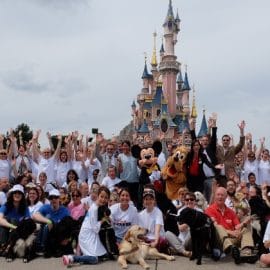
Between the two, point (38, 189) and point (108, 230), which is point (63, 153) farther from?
point (108, 230)

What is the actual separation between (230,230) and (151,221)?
123 cm

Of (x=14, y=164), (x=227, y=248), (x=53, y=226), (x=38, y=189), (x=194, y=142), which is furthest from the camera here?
(x=14, y=164)

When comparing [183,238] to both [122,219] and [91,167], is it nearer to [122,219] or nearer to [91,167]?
[122,219]

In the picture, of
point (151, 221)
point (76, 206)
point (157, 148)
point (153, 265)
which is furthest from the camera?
point (157, 148)

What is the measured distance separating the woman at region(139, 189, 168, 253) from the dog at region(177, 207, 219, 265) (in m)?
0.51

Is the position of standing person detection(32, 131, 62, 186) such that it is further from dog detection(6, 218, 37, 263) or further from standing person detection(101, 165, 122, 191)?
dog detection(6, 218, 37, 263)

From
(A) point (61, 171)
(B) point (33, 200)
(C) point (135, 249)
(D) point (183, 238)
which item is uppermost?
(A) point (61, 171)

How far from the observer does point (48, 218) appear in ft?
22.7

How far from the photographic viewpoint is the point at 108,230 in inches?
256

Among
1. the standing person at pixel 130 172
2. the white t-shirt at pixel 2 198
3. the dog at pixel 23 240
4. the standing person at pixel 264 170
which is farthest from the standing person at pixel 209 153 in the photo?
the white t-shirt at pixel 2 198

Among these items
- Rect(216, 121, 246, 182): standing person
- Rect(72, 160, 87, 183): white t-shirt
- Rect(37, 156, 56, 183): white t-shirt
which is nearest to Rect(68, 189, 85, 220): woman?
Rect(37, 156, 56, 183): white t-shirt

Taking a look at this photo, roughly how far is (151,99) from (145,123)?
5.87 m

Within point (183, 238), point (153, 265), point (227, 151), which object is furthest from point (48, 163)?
point (153, 265)

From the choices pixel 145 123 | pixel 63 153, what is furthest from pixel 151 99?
pixel 63 153
